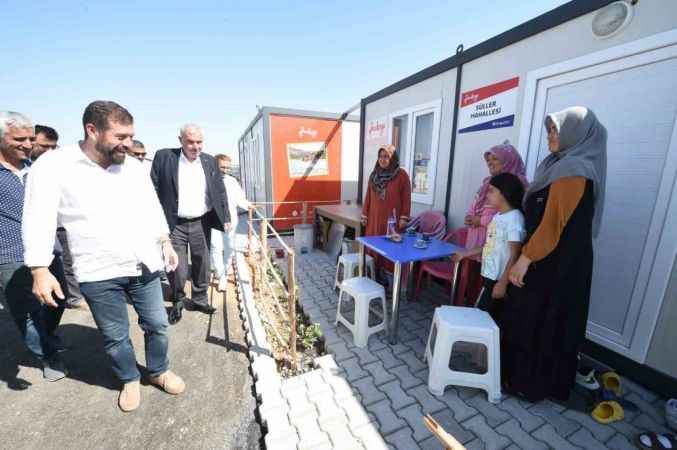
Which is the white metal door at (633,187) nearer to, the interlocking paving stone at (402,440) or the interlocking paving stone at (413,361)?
the interlocking paving stone at (413,361)

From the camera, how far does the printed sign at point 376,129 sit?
5051 millimetres

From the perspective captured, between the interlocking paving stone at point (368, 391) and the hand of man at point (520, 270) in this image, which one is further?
the interlocking paving stone at point (368, 391)

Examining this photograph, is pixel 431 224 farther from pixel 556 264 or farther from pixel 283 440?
pixel 283 440

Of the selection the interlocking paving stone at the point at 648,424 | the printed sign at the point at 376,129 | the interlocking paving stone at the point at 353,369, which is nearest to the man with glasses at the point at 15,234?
the interlocking paving stone at the point at 353,369

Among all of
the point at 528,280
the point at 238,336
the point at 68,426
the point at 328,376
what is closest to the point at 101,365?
the point at 68,426

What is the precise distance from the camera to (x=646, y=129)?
6.74 feet

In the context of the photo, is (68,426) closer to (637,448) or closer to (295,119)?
(637,448)

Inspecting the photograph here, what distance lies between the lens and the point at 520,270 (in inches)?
70.4

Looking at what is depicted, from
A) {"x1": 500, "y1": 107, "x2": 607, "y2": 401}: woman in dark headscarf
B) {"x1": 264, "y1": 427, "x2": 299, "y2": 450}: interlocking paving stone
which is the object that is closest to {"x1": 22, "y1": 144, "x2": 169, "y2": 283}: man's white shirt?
{"x1": 264, "y1": 427, "x2": 299, "y2": 450}: interlocking paving stone

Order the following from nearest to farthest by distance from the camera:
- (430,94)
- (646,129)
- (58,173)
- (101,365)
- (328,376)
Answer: (58,173) < (646,129) < (328,376) < (101,365) < (430,94)

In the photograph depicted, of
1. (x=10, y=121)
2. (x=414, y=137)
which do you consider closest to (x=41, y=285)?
(x=10, y=121)

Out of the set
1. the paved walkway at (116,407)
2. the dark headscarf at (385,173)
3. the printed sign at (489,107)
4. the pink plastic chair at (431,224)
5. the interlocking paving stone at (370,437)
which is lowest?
the paved walkway at (116,407)

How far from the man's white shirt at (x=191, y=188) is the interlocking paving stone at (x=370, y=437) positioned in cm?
246

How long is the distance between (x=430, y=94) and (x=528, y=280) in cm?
311
